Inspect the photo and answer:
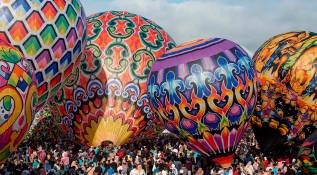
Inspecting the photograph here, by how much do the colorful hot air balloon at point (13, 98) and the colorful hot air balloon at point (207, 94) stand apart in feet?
17.1

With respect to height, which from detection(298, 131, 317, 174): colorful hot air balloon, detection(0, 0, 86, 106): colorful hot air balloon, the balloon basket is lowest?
detection(298, 131, 317, 174): colorful hot air balloon

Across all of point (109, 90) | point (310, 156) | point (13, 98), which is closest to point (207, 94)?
point (310, 156)

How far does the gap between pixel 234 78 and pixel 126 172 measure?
3.65 m

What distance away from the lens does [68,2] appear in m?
13.5

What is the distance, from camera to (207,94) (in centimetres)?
1325

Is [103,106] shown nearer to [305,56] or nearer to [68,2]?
[68,2]

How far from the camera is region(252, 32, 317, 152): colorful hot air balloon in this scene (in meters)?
16.1

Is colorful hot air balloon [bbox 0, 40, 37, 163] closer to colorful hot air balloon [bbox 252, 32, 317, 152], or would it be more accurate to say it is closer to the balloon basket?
the balloon basket

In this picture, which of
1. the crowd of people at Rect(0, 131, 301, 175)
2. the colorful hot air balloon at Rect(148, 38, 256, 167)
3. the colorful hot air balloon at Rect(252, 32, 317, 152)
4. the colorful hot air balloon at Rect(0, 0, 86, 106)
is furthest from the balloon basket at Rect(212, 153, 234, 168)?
the colorful hot air balloon at Rect(0, 0, 86, 106)

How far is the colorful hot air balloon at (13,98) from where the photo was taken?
8.12m

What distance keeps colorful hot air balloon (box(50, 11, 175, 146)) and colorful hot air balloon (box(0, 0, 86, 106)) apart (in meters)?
2.90

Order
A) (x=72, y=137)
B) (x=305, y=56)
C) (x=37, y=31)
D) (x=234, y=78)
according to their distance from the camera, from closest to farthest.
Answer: (x=37, y=31), (x=234, y=78), (x=305, y=56), (x=72, y=137)

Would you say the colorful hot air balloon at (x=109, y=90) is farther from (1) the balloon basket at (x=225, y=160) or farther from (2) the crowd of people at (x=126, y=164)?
(1) the balloon basket at (x=225, y=160)

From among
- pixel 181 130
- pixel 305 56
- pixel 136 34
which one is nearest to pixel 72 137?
pixel 136 34
